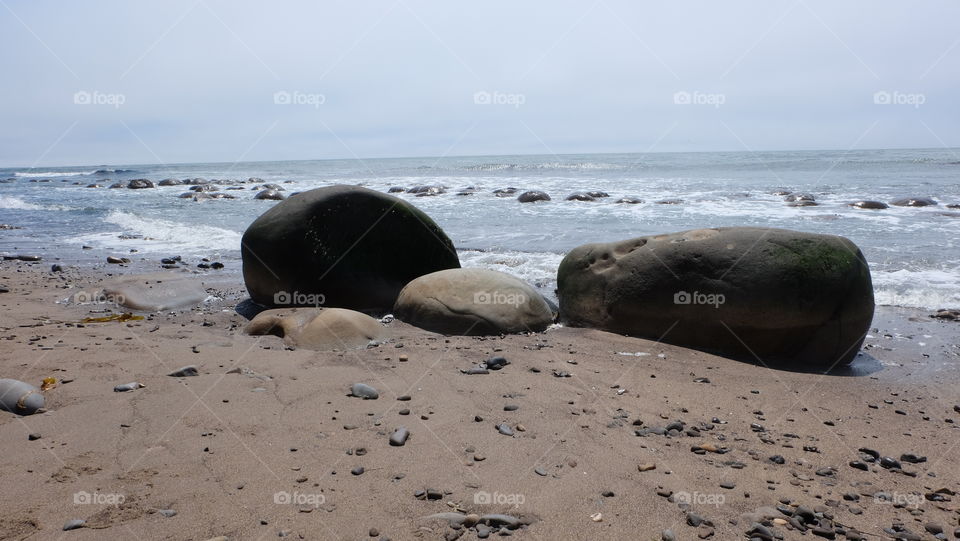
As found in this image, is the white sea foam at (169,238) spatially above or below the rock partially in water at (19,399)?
below

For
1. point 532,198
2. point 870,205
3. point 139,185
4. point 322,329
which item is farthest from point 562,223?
point 139,185

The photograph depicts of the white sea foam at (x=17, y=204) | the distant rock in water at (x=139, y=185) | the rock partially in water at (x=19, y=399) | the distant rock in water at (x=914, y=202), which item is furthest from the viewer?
the distant rock in water at (x=139, y=185)

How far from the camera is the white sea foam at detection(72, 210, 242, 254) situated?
12.2 m

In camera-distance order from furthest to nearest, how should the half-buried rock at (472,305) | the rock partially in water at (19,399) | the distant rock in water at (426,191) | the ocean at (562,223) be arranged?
the distant rock in water at (426,191)
the ocean at (562,223)
the half-buried rock at (472,305)
the rock partially in water at (19,399)

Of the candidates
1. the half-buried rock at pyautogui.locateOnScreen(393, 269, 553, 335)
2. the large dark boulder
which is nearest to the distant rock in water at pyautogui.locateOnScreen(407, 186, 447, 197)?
the large dark boulder

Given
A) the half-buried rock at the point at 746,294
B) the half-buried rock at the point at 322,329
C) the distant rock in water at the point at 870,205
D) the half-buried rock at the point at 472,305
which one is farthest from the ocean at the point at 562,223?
the half-buried rock at the point at 322,329

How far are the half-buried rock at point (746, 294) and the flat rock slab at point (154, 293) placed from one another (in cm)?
451

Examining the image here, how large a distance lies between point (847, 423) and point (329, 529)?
3.34 m

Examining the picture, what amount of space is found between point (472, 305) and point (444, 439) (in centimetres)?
262

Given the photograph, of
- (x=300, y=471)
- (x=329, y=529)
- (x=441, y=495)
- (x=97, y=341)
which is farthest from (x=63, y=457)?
(x=97, y=341)

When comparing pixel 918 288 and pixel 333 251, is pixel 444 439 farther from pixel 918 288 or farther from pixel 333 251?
pixel 918 288

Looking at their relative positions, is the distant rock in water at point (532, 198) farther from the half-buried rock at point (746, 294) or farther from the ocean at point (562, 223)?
the half-buried rock at point (746, 294)

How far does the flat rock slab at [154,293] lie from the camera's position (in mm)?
7016

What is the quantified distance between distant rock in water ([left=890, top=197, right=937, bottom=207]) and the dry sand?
14.0 meters
